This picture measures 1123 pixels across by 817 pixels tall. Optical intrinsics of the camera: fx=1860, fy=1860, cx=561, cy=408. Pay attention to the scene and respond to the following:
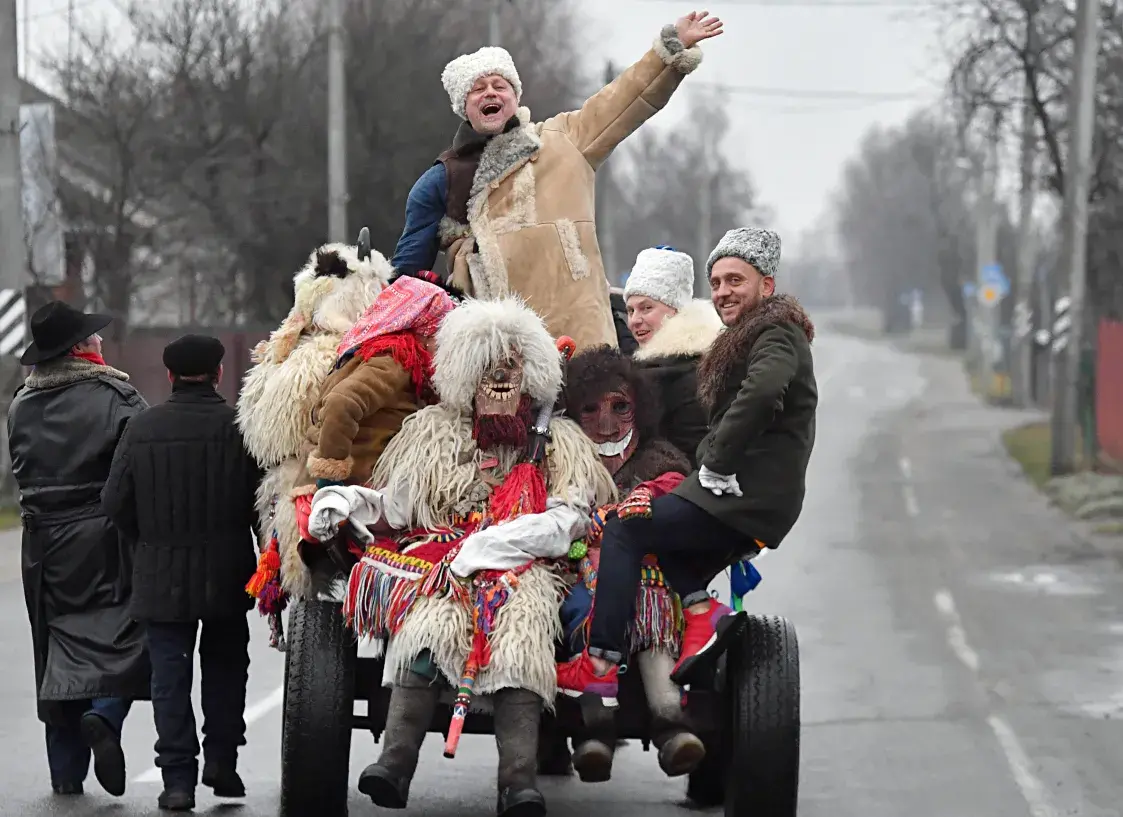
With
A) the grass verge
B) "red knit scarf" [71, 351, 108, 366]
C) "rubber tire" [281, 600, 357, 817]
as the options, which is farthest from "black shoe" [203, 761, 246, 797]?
the grass verge

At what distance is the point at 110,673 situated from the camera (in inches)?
285

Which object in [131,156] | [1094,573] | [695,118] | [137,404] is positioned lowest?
[1094,573]

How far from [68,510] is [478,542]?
87.6 inches

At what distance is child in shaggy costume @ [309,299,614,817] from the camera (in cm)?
585

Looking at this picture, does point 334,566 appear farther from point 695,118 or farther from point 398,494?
point 695,118

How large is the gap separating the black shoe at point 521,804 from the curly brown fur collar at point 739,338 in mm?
1436

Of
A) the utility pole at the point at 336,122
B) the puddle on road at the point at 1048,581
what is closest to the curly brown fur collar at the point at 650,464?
the puddle on road at the point at 1048,581

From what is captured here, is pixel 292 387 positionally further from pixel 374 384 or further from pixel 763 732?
pixel 763 732

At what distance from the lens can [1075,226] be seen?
24.2m

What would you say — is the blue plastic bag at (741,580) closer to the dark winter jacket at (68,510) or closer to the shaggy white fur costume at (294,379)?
the shaggy white fur costume at (294,379)

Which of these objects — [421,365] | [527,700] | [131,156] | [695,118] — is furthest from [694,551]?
[695,118]

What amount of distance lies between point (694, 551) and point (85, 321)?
9.43ft

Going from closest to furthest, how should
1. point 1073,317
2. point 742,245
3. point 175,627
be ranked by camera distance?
1. point 742,245
2. point 175,627
3. point 1073,317

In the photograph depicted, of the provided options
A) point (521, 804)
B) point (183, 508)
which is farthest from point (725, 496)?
point (183, 508)
